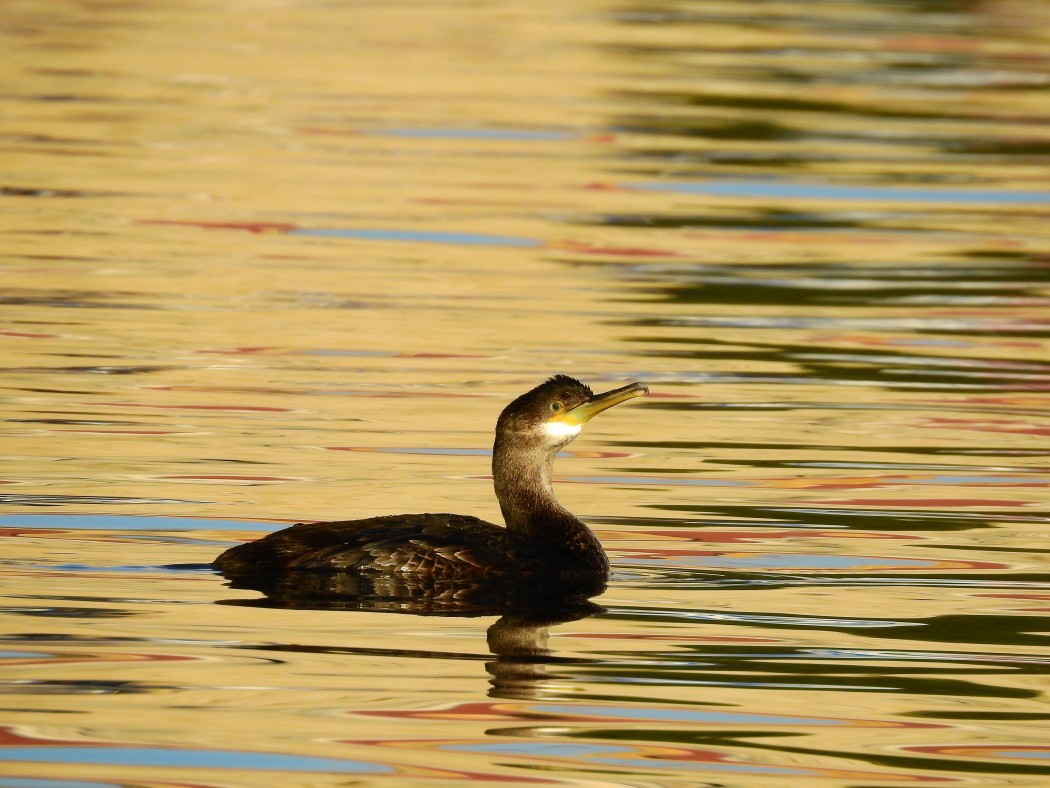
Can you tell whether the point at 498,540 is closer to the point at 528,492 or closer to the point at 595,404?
the point at 528,492

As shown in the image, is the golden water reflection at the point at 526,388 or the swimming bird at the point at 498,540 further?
the swimming bird at the point at 498,540

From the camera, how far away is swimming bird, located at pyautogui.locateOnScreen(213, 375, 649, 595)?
27.5 feet

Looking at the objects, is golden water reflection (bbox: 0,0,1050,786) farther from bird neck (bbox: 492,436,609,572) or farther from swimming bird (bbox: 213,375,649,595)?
bird neck (bbox: 492,436,609,572)

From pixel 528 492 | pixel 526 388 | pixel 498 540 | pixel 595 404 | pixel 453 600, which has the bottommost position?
pixel 453 600

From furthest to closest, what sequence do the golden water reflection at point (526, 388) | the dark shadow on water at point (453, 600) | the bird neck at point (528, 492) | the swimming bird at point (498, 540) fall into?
the bird neck at point (528, 492) → the swimming bird at point (498, 540) → the dark shadow on water at point (453, 600) → the golden water reflection at point (526, 388)

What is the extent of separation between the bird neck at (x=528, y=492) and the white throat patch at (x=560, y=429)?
0.24 ft

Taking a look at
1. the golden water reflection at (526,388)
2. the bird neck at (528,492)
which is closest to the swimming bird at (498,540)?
the bird neck at (528,492)

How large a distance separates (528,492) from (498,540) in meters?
0.56

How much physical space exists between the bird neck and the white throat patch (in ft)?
0.24

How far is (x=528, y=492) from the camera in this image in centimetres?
916

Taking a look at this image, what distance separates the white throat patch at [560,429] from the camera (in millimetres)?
9141

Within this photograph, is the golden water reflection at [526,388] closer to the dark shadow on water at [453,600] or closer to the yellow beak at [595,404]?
the dark shadow on water at [453,600]

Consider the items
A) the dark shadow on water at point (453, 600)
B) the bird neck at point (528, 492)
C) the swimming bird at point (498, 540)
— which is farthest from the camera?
the bird neck at point (528, 492)

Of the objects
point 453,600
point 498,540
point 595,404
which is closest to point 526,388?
point 595,404
